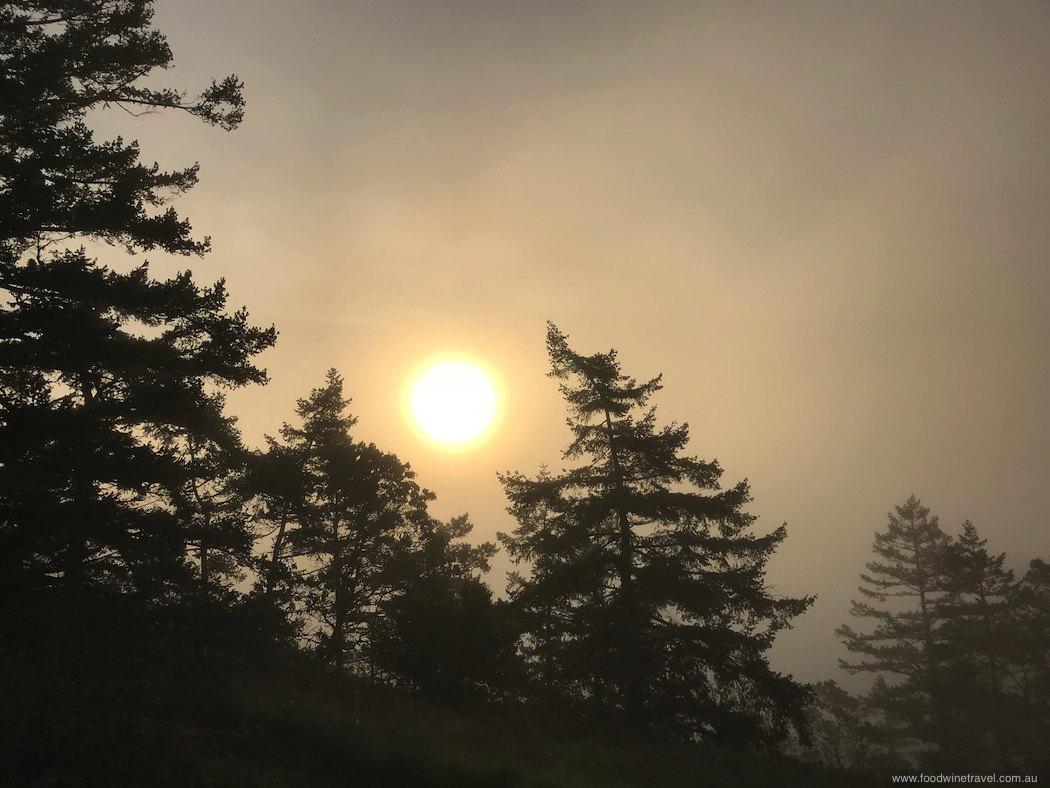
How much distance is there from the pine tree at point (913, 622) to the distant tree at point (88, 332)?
42830mm

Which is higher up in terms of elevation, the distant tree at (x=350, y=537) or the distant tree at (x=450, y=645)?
the distant tree at (x=350, y=537)

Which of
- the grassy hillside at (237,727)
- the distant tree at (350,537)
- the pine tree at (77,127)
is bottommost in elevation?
the grassy hillside at (237,727)

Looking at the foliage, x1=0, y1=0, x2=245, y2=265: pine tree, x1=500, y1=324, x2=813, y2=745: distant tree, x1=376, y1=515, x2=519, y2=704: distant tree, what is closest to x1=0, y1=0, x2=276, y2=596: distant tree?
x1=0, y1=0, x2=245, y2=265: pine tree

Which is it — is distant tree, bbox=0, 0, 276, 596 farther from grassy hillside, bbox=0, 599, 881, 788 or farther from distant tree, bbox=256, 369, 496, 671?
distant tree, bbox=256, 369, 496, 671

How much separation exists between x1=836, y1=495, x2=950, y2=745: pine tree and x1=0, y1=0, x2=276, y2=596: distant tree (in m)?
42.8

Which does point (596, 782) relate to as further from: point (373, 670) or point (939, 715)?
point (939, 715)

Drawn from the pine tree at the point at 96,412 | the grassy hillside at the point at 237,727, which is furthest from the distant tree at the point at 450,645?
the pine tree at the point at 96,412

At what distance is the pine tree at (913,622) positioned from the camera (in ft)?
121

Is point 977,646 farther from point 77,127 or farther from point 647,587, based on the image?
point 77,127

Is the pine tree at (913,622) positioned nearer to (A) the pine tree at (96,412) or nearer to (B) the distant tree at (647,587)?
(B) the distant tree at (647,587)

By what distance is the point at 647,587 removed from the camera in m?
18.1

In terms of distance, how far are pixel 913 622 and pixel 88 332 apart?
49772mm

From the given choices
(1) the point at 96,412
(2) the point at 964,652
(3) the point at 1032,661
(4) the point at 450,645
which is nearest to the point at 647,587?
(4) the point at 450,645

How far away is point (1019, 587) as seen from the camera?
3756cm
